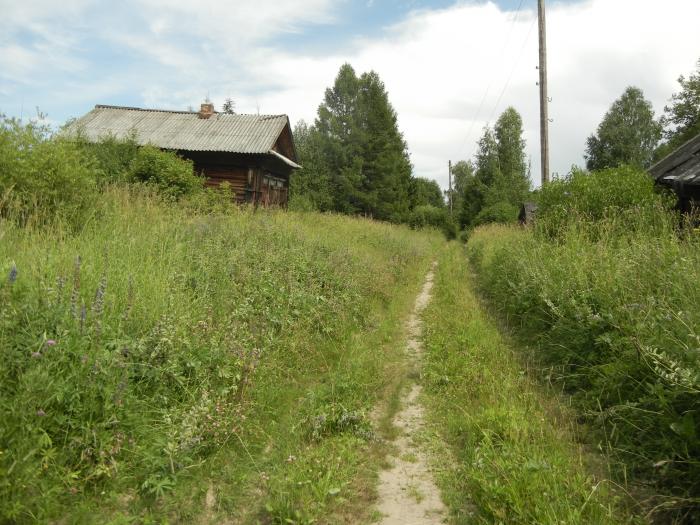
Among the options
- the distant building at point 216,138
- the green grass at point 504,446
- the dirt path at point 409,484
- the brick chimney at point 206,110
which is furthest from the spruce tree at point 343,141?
the dirt path at point 409,484

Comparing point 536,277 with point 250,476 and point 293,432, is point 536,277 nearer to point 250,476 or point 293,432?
point 293,432

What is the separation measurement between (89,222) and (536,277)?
672cm

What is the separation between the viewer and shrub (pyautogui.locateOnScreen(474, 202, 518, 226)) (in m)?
31.7

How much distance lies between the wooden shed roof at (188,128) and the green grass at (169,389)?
13.5 meters

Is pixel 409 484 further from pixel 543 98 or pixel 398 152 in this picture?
pixel 398 152

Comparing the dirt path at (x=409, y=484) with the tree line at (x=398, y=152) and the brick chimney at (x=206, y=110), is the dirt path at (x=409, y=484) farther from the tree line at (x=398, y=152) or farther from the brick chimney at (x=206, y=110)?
the tree line at (x=398, y=152)

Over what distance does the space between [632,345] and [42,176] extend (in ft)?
24.6

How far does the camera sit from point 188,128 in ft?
66.7

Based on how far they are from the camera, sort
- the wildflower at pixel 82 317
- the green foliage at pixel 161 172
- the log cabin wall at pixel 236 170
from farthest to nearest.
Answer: the log cabin wall at pixel 236 170, the green foliage at pixel 161 172, the wildflower at pixel 82 317

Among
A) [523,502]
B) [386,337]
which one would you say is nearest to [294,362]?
[386,337]

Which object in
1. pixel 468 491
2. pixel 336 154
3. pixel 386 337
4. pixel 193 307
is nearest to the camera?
pixel 468 491

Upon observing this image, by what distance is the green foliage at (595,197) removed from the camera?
939 centimetres

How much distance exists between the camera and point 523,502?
2.59m

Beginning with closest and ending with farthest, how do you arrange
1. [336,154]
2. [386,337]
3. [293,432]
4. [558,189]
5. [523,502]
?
[523,502] → [293,432] → [386,337] → [558,189] → [336,154]
